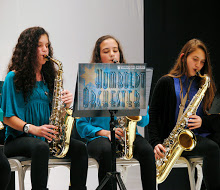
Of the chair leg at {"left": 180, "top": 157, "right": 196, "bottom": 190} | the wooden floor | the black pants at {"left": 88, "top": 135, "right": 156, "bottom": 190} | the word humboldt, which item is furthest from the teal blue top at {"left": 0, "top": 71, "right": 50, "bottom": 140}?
the wooden floor

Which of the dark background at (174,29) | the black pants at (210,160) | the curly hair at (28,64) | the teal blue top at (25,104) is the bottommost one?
the black pants at (210,160)

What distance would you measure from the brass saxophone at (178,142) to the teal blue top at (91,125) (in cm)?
32

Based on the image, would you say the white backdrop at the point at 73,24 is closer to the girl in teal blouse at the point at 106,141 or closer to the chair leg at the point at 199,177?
the girl in teal blouse at the point at 106,141

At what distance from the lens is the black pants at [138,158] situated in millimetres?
3051

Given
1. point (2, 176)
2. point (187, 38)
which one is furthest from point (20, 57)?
point (187, 38)

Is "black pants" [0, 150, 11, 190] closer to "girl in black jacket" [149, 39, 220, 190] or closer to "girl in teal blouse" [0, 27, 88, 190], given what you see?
"girl in teal blouse" [0, 27, 88, 190]

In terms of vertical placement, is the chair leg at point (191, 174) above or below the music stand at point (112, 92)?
below

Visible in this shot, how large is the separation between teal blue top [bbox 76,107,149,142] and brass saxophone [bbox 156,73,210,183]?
1.05ft

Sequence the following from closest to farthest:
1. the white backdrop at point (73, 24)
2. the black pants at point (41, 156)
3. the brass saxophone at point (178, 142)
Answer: the black pants at point (41, 156) < the brass saxophone at point (178, 142) < the white backdrop at point (73, 24)

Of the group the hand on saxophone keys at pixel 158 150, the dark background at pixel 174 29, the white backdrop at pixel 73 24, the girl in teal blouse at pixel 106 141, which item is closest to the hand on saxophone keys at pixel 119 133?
the girl in teal blouse at pixel 106 141

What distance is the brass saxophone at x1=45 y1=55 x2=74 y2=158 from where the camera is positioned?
3.21 metres

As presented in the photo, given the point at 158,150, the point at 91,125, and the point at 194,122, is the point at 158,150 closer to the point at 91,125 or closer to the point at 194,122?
the point at 194,122

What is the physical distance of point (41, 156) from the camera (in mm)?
2879

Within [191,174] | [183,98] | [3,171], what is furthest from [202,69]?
[3,171]
